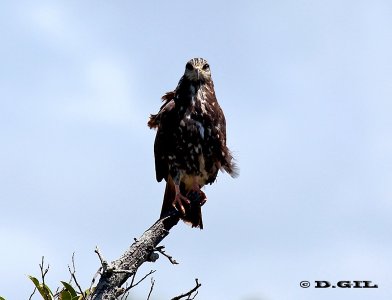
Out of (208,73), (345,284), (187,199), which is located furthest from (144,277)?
(345,284)

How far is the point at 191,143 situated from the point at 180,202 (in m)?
0.61

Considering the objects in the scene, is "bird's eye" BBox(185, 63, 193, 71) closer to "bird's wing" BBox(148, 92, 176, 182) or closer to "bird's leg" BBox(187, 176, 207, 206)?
"bird's wing" BBox(148, 92, 176, 182)

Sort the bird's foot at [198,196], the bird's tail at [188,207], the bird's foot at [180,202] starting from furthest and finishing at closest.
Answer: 1. the bird's foot at [198,196]
2. the bird's tail at [188,207]
3. the bird's foot at [180,202]

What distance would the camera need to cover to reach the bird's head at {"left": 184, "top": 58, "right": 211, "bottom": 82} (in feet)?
26.3

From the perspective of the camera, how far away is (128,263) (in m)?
5.96

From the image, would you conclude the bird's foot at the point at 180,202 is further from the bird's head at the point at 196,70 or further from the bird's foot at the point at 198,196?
the bird's head at the point at 196,70

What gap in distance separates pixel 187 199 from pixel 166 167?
522 millimetres

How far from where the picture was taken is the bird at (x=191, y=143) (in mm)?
7754

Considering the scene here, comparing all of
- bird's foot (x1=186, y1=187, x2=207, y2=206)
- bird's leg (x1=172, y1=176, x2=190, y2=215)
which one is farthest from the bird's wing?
bird's foot (x1=186, y1=187, x2=207, y2=206)

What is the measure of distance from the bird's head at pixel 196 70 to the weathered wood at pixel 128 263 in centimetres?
189

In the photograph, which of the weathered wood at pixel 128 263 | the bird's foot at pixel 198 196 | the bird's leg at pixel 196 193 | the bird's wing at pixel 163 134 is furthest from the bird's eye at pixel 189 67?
the weathered wood at pixel 128 263

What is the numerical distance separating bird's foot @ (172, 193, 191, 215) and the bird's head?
4.12ft

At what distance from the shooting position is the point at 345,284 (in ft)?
29.9

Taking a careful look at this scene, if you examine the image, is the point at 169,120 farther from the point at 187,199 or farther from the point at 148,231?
the point at 148,231
